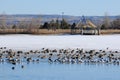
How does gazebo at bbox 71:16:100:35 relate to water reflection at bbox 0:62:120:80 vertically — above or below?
below

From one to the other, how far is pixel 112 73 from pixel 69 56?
596 cm

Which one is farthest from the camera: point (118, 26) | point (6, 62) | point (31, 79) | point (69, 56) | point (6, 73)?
point (118, 26)

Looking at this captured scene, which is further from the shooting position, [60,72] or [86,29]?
[86,29]

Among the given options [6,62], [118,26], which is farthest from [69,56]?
[118,26]

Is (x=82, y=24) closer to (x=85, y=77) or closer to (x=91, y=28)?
(x=91, y=28)

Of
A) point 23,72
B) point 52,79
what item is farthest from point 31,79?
point 23,72

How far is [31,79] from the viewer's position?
18.5 metres

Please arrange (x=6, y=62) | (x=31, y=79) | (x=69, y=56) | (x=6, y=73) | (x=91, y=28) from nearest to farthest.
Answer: (x=31, y=79)
(x=6, y=73)
(x=6, y=62)
(x=69, y=56)
(x=91, y=28)

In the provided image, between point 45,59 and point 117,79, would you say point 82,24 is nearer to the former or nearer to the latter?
point 45,59

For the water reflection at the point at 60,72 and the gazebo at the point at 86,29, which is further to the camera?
the gazebo at the point at 86,29

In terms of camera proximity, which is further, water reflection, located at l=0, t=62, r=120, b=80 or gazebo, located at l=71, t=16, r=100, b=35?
gazebo, located at l=71, t=16, r=100, b=35

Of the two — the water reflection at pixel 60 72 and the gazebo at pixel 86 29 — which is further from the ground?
the water reflection at pixel 60 72

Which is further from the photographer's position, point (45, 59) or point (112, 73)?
point (45, 59)

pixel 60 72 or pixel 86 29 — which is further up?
pixel 60 72
